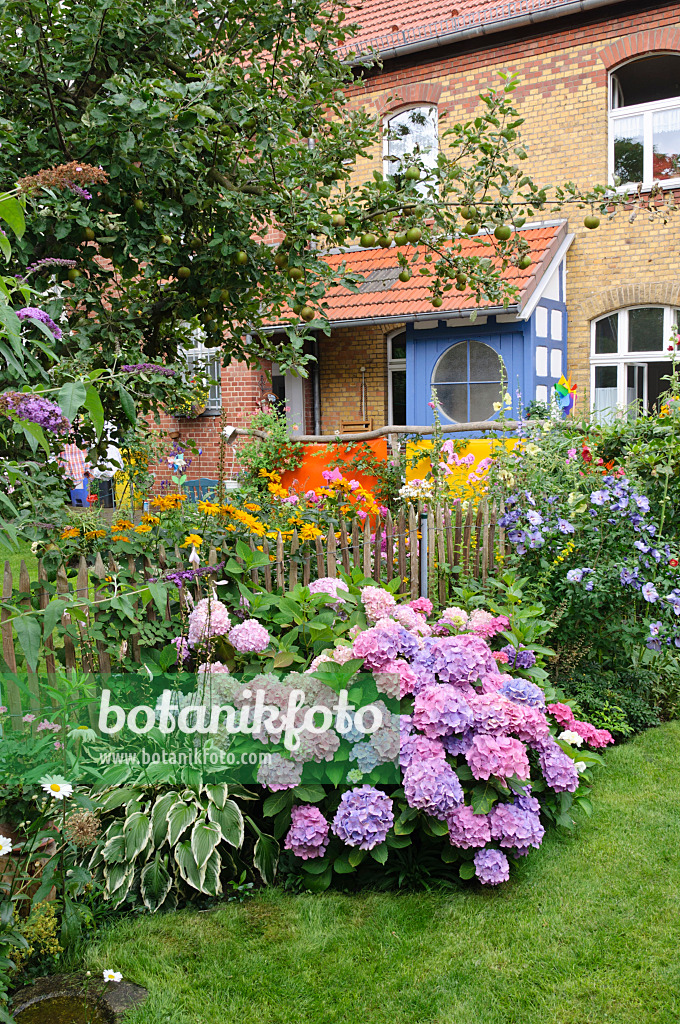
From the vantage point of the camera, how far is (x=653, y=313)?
1039cm

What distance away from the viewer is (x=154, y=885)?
2.70 meters

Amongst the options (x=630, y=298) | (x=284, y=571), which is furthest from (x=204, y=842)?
(x=630, y=298)

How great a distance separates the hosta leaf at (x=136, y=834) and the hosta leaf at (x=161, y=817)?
0.08 feet

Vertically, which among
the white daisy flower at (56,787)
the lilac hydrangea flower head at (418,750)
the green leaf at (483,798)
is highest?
the white daisy flower at (56,787)

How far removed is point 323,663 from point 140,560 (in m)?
1.01

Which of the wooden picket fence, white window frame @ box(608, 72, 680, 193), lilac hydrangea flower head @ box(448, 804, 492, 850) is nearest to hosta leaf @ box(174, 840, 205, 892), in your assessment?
the wooden picket fence

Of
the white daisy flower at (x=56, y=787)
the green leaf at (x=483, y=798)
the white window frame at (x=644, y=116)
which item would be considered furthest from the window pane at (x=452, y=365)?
the white daisy flower at (x=56, y=787)

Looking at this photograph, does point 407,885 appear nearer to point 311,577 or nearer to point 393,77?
point 311,577

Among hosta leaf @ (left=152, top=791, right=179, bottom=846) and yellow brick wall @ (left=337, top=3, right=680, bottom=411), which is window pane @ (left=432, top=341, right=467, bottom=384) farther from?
hosta leaf @ (left=152, top=791, right=179, bottom=846)

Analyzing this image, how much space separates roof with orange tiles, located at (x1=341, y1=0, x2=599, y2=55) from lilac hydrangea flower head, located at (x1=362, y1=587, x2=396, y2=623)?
9158 mm

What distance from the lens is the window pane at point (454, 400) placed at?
1084 cm

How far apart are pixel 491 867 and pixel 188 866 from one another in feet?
3.49

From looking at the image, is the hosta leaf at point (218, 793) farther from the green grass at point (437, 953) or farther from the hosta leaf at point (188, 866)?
the green grass at point (437, 953)

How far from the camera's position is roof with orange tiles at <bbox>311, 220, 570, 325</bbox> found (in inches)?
381
